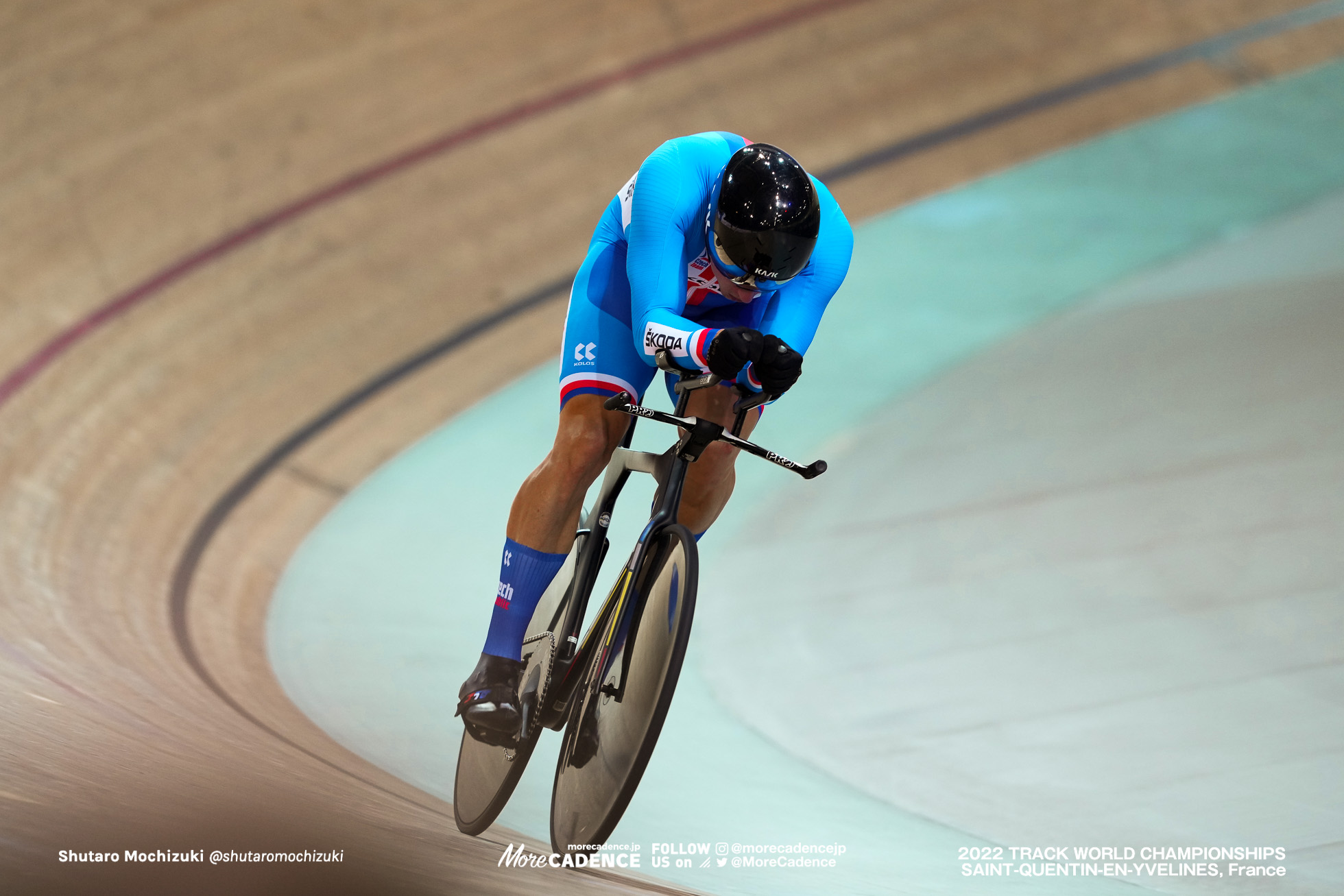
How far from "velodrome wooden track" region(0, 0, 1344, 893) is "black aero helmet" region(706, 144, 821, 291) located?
105cm

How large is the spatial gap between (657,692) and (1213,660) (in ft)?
6.15

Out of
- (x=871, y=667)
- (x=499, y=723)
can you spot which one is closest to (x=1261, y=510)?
(x=871, y=667)

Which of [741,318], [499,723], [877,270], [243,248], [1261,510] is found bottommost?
[499,723]

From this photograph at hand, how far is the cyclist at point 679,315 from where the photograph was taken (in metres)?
2.02

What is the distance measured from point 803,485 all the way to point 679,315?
2.30 metres

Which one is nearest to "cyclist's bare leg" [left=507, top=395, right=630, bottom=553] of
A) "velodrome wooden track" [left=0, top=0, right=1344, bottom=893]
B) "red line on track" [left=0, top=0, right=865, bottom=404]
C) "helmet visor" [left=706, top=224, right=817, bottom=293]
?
"helmet visor" [left=706, top=224, right=817, bottom=293]

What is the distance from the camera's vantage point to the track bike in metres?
1.99

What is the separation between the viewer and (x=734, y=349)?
192 cm

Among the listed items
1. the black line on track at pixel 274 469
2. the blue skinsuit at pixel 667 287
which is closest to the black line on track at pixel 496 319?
the black line on track at pixel 274 469

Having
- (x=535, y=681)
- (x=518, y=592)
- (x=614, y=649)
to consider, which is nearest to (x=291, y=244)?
(x=518, y=592)

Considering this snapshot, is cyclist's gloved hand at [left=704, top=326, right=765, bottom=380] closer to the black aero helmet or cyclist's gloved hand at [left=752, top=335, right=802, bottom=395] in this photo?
cyclist's gloved hand at [left=752, top=335, right=802, bottom=395]

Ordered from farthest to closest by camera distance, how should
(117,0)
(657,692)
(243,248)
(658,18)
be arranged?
(658,18)
(117,0)
(243,248)
(657,692)

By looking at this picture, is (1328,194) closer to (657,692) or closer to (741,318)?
(741,318)

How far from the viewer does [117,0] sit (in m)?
6.03
